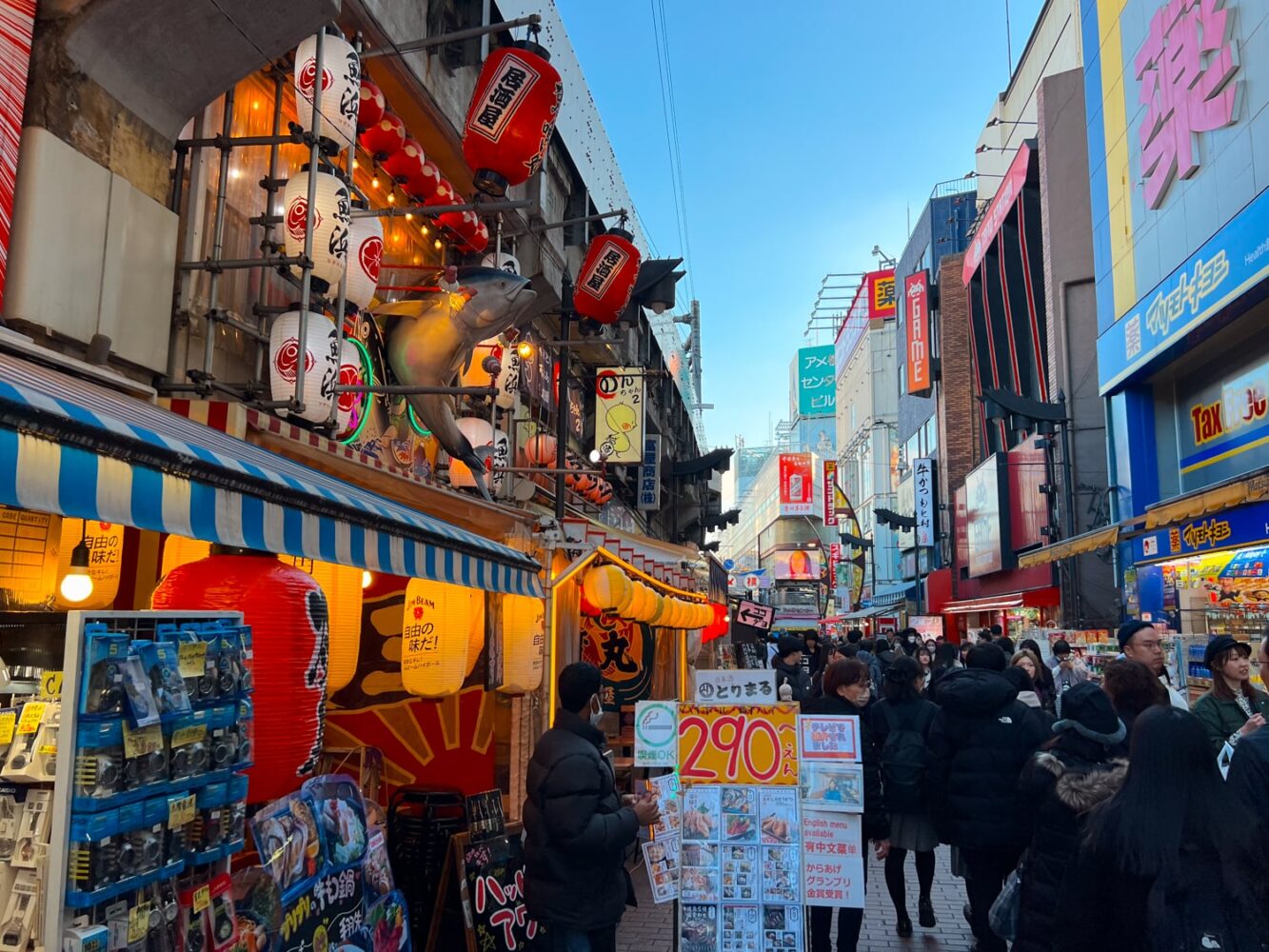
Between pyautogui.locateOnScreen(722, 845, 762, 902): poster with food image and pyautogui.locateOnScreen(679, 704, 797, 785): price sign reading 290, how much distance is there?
1.32 feet

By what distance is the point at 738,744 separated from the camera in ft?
18.0

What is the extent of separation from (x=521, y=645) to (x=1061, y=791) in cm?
502

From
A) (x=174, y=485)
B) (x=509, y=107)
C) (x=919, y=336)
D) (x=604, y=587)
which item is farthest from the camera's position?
(x=919, y=336)

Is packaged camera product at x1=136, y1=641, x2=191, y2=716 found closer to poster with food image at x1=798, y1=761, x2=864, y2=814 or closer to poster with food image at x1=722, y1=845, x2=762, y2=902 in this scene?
poster with food image at x1=722, y1=845, x2=762, y2=902

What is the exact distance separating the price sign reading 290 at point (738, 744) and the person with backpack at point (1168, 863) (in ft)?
7.71

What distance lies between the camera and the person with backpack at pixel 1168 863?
9.12 ft

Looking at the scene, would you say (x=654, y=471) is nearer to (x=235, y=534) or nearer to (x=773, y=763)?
(x=773, y=763)

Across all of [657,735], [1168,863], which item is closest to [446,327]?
[657,735]

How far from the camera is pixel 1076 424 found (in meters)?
24.9

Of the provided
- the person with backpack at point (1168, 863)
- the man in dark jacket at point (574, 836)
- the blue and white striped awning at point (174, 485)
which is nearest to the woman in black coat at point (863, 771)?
the man in dark jacket at point (574, 836)

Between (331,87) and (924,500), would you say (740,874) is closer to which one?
(331,87)

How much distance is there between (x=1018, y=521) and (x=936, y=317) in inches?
676

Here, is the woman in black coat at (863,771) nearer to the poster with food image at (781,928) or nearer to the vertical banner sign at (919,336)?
the poster with food image at (781,928)

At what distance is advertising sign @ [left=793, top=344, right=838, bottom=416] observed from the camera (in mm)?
97625
